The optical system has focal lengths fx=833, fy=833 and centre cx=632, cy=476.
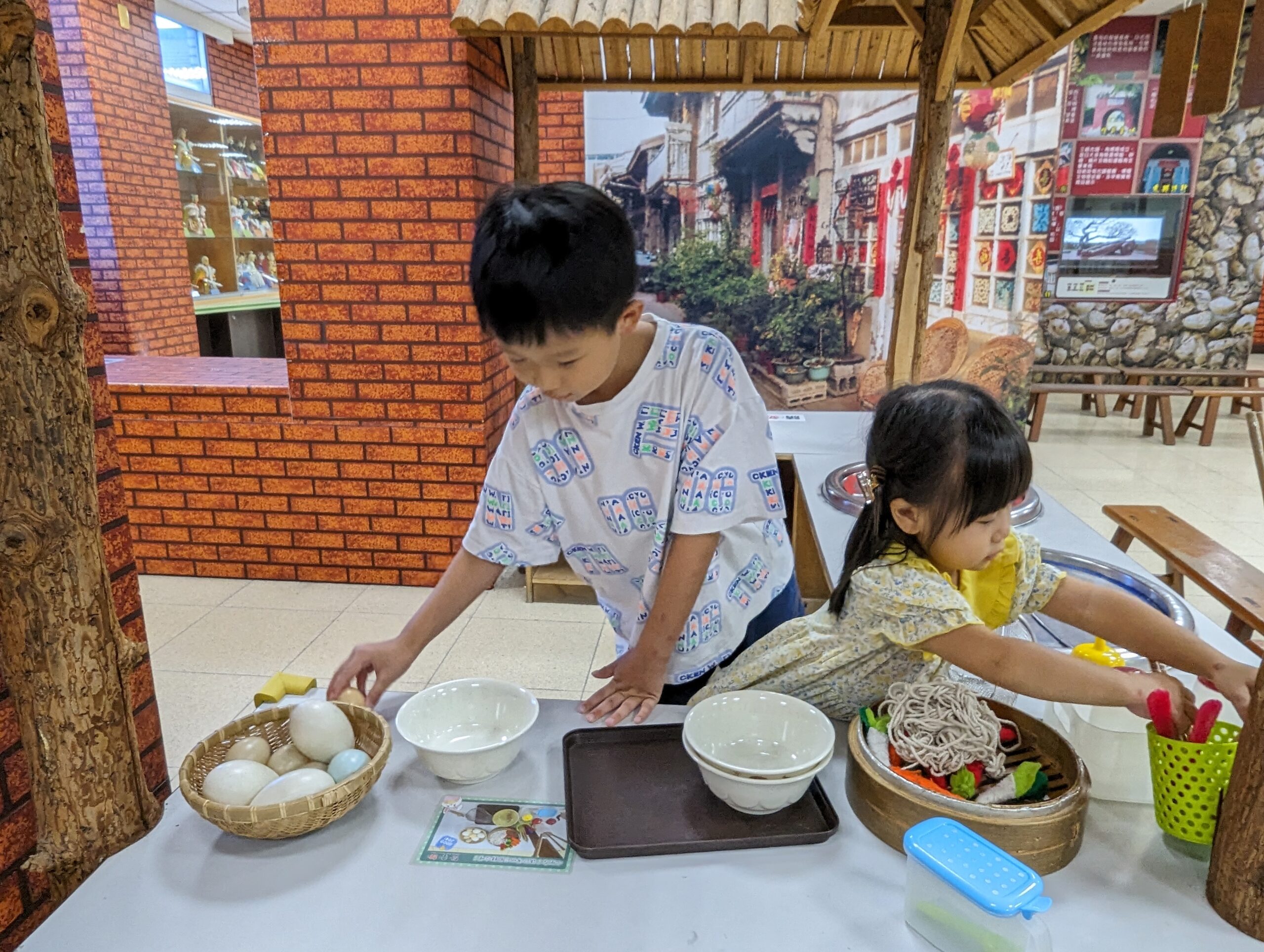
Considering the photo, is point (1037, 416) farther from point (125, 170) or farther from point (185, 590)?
point (125, 170)

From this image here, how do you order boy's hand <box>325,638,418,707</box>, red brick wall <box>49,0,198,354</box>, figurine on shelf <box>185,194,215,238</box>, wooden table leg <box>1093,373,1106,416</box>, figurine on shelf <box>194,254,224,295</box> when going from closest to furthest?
boy's hand <box>325,638,418,707</box> < red brick wall <box>49,0,198,354</box> < figurine on shelf <box>185,194,215,238</box> < figurine on shelf <box>194,254,224,295</box> < wooden table leg <box>1093,373,1106,416</box>

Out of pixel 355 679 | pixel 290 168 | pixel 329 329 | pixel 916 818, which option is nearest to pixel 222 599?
pixel 329 329

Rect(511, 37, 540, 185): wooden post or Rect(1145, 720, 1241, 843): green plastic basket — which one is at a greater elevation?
Rect(511, 37, 540, 185): wooden post

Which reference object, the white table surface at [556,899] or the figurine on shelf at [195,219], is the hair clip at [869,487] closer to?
the white table surface at [556,899]

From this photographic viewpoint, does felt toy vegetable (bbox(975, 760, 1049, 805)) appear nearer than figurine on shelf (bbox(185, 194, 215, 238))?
Yes

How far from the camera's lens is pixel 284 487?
3537 mm

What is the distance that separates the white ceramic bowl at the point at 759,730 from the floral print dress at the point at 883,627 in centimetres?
15

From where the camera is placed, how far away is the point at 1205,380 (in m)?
7.59

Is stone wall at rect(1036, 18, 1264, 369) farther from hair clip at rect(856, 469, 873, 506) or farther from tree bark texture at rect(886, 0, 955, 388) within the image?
hair clip at rect(856, 469, 873, 506)

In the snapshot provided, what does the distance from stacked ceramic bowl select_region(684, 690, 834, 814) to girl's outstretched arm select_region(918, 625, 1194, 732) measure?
209 mm

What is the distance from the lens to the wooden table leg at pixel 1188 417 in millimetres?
6449

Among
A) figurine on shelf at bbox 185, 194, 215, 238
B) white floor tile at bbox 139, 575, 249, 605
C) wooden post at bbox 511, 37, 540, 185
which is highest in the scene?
wooden post at bbox 511, 37, 540, 185

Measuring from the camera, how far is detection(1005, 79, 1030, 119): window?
5590 mm

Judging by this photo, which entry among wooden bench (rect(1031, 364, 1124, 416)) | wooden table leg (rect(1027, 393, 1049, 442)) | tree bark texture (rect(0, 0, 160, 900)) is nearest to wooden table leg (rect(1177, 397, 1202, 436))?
wooden bench (rect(1031, 364, 1124, 416))
